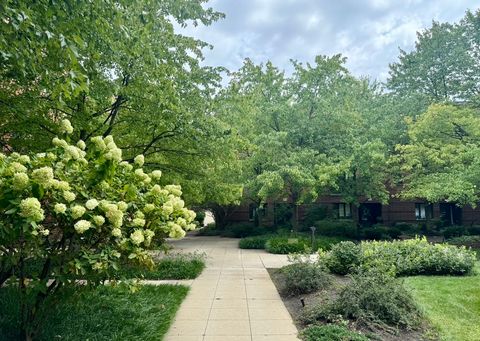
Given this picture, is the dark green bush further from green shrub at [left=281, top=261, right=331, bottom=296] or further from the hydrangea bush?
the hydrangea bush

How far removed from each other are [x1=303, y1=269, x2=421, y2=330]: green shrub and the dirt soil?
0.14 metres

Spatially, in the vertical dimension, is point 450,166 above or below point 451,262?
above

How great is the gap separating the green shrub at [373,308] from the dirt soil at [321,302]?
0.14 m

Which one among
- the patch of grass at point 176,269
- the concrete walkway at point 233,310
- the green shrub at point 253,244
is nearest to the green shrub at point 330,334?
the concrete walkway at point 233,310

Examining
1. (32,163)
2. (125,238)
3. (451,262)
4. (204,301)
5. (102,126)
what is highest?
(102,126)

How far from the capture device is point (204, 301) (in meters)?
7.57

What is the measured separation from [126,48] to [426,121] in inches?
612

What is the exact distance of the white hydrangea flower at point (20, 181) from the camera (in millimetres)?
3340

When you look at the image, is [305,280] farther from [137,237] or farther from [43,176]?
[43,176]

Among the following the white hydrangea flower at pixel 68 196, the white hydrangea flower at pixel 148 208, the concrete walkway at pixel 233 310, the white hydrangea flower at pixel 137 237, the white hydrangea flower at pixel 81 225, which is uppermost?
the white hydrangea flower at pixel 68 196

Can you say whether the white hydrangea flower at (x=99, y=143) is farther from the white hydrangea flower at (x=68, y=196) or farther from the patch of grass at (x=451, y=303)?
the patch of grass at (x=451, y=303)

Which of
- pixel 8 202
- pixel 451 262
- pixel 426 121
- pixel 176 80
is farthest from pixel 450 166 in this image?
pixel 8 202

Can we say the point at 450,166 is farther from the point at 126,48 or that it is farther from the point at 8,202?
the point at 8,202

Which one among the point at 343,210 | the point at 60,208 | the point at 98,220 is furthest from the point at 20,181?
the point at 343,210
